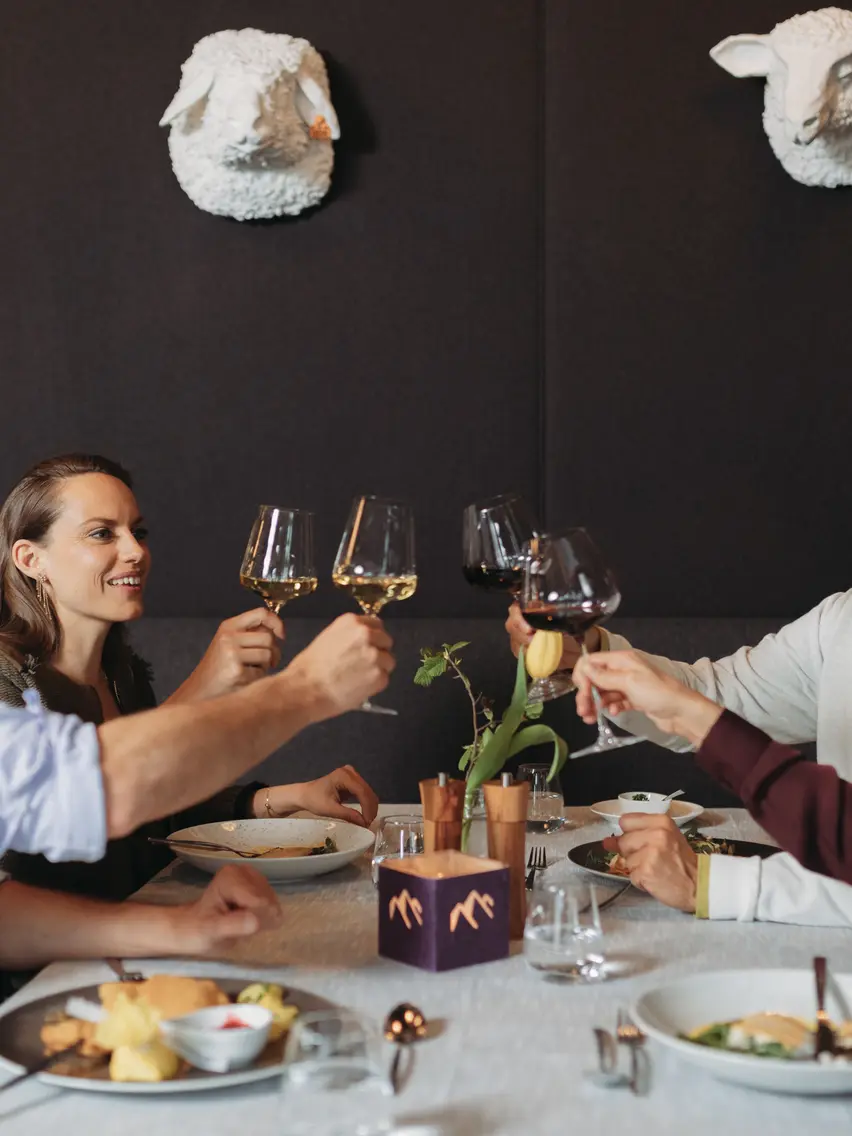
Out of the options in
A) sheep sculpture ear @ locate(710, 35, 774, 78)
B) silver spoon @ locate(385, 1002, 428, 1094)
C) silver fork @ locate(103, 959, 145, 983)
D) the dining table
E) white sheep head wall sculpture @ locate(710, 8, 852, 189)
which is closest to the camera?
the dining table

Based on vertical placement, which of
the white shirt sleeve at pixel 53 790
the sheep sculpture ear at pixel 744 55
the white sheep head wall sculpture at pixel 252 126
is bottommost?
the white shirt sleeve at pixel 53 790

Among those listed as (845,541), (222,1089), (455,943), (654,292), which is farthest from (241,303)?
(222,1089)

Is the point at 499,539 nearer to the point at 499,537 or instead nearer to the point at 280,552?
the point at 499,537

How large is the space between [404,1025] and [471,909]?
23cm

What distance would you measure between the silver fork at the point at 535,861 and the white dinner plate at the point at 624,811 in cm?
25

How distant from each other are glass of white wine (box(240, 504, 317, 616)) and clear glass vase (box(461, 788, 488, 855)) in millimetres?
374

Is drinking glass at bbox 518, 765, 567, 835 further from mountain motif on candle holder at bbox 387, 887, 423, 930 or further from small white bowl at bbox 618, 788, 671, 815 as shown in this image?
mountain motif on candle holder at bbox 387, 887, 423, 930

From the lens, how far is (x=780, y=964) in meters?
1.33

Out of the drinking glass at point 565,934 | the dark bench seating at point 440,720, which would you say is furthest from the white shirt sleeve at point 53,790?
the dark bench seating at point 440,720

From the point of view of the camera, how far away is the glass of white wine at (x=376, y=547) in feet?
4.64

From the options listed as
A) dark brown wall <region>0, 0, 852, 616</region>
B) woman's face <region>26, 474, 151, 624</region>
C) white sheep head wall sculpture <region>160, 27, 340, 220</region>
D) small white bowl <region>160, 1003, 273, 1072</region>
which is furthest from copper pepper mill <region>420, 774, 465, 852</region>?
white sheep head wall sculpture <region>160, 27, 340, 220</region>

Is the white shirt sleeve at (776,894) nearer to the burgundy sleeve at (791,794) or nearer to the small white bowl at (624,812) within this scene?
the burgundy sleeve at (791,794)

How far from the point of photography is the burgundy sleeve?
1.31 m

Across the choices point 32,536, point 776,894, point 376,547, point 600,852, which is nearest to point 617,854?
point 600,852
